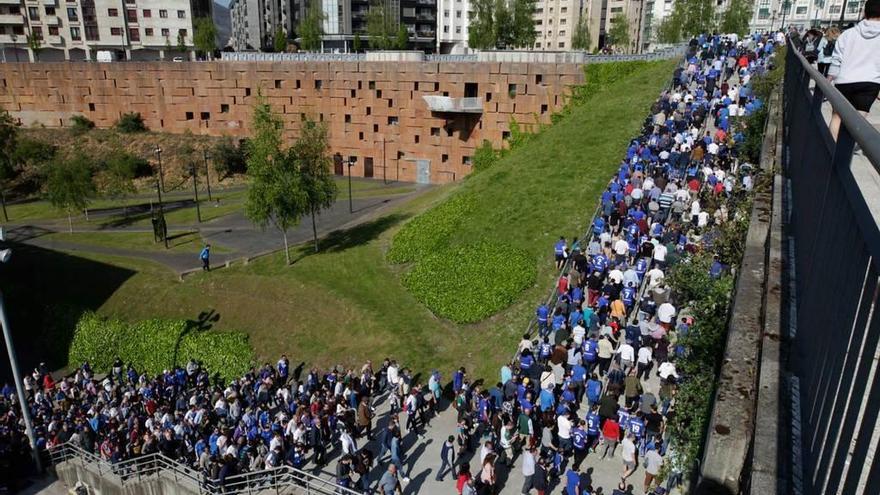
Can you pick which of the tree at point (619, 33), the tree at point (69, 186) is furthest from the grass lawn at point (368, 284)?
the tree at point (619, 33)

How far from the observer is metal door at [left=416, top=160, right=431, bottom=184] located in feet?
159

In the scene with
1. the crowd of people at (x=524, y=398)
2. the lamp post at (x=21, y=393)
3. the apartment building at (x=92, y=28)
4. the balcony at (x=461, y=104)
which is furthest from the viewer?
the apartment building at (x=92, y=28)

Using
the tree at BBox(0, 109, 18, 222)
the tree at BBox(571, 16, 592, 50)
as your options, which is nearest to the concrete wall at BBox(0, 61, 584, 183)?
the tree at BBox(0, 109, 18, 222)

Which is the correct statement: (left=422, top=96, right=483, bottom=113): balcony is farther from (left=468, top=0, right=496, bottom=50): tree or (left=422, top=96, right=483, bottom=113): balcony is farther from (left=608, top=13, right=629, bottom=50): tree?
(left=608, top=13, right=629, bottom=50): tree

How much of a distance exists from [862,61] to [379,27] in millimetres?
85015

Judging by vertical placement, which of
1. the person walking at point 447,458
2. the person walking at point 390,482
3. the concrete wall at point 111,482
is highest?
the person walking at point 390,482

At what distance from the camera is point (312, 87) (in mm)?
50938

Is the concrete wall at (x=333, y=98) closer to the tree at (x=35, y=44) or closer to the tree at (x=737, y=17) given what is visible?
the tree at (x=35, y=44)

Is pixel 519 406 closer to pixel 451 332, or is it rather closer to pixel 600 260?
pixel 600 260

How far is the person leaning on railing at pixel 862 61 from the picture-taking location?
17.7ft

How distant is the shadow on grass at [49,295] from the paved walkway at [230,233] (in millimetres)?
2148

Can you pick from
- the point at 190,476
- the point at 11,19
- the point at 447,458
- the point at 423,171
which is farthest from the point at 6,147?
the point at 447,458

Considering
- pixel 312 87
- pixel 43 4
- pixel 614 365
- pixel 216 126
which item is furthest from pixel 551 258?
pixel 43 4

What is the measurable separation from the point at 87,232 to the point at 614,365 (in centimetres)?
3427
